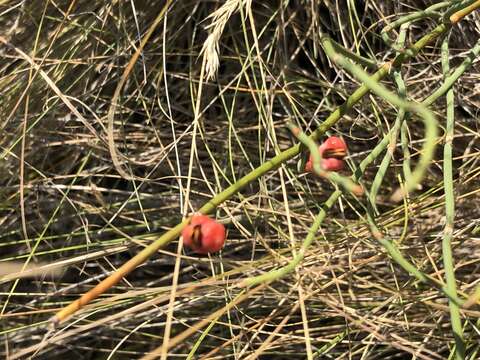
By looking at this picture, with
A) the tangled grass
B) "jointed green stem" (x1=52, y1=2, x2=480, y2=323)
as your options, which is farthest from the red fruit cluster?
the tangled grass

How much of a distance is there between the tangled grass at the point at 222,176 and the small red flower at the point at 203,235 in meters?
0.27

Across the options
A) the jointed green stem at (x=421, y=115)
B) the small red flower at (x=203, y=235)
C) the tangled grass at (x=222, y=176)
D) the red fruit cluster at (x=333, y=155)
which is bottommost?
the tangled grass at (x=222, y=176)

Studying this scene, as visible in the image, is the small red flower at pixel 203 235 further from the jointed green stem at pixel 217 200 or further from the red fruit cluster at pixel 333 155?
the red fruit cluster at pixel 333 155

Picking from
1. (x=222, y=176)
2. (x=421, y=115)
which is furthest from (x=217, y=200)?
(x=222, y=176)

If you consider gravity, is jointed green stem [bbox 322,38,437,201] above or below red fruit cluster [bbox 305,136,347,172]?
above

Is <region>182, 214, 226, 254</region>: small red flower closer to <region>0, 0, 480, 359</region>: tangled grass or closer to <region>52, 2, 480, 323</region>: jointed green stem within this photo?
<region>52, 2, 480, 323</region>: jointed green stem

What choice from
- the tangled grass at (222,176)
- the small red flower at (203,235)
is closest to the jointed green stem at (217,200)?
the small red flower at (203,235)

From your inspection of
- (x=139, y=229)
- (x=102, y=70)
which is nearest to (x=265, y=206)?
(x=139, y=229)

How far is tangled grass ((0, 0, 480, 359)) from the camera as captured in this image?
2.75 ft

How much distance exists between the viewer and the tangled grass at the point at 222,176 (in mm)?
839

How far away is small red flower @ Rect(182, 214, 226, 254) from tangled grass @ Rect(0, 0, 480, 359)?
27 cm

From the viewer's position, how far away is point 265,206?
93 cm

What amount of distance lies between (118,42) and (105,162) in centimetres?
17

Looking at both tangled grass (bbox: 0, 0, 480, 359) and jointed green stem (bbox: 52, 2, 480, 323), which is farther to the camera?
tangled grass (bbox: 0, 0, 480, 359)
